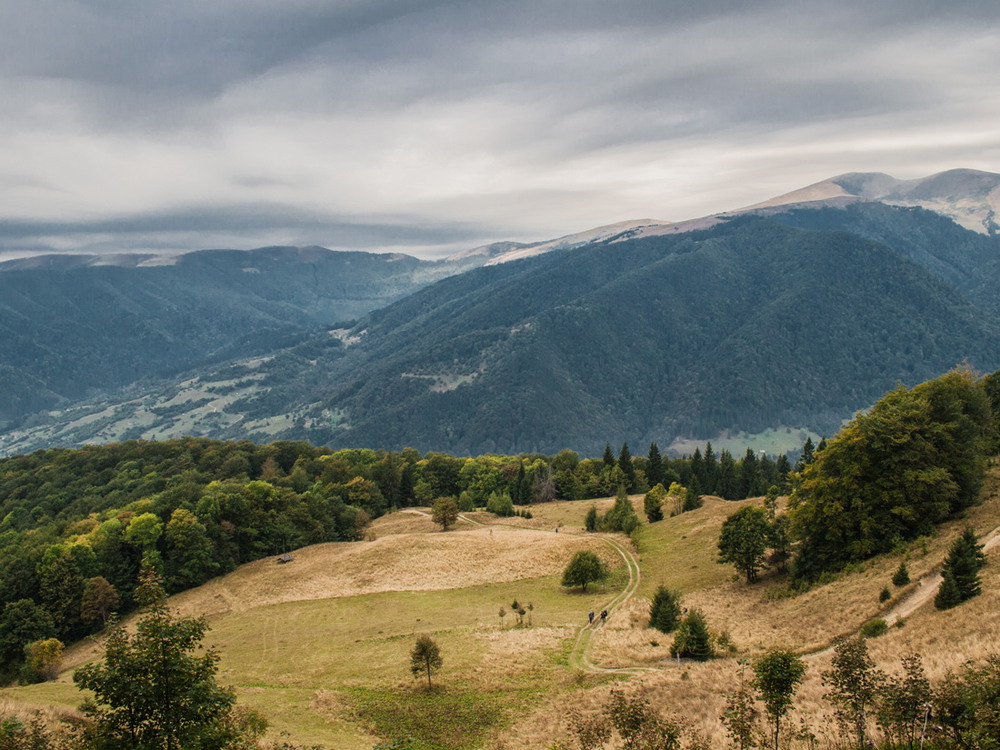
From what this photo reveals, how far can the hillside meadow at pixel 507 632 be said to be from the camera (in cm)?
3091

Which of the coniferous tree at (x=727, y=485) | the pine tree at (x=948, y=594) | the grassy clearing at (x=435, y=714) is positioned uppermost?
the pine tree at (x=948, y=594)

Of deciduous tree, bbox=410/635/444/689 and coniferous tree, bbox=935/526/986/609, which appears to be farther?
deciduous tree, bbox=410/635/444/689

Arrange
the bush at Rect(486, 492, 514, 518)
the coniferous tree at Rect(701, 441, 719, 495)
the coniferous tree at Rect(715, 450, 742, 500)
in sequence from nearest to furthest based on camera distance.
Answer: the bush at Rect(486, 492, 514, 518)
the coniferous tree at Rect(715, 450, 742, 500)
the coniferous tree at Rect(701, 441, 719, 495)

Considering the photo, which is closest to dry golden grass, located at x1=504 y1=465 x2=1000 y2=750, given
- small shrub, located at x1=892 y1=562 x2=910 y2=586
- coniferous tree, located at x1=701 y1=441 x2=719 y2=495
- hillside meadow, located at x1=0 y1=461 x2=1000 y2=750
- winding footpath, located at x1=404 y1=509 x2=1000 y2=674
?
hillside meadow, located at x1=0 y1=461 x2=1000 y2=750

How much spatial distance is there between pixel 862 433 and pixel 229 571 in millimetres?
84036

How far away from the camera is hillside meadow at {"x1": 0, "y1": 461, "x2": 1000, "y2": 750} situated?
30.9m

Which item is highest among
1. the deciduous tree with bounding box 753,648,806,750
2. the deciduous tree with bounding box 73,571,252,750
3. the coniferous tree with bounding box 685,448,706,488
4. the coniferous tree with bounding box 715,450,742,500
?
the deciduous tree with bounding box 73,571,252,750

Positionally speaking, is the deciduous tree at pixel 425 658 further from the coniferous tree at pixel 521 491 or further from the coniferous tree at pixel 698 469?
the coniferous tree at pixel 698 469

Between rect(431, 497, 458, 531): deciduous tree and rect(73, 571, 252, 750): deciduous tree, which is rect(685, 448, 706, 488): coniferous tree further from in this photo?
rect(73, 571, 252, 750): deciduous tree

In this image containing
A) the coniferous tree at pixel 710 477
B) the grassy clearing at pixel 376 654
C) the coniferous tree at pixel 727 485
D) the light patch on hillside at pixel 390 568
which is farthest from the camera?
the coniferous tree at pixel 710 477

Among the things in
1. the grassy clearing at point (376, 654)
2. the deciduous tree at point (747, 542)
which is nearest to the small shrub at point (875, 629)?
the grassy clearing at point (376, 654)

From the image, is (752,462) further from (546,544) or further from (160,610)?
(160,610)

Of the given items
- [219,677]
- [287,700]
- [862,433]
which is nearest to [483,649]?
[287,700]

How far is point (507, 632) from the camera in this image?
167 ft
